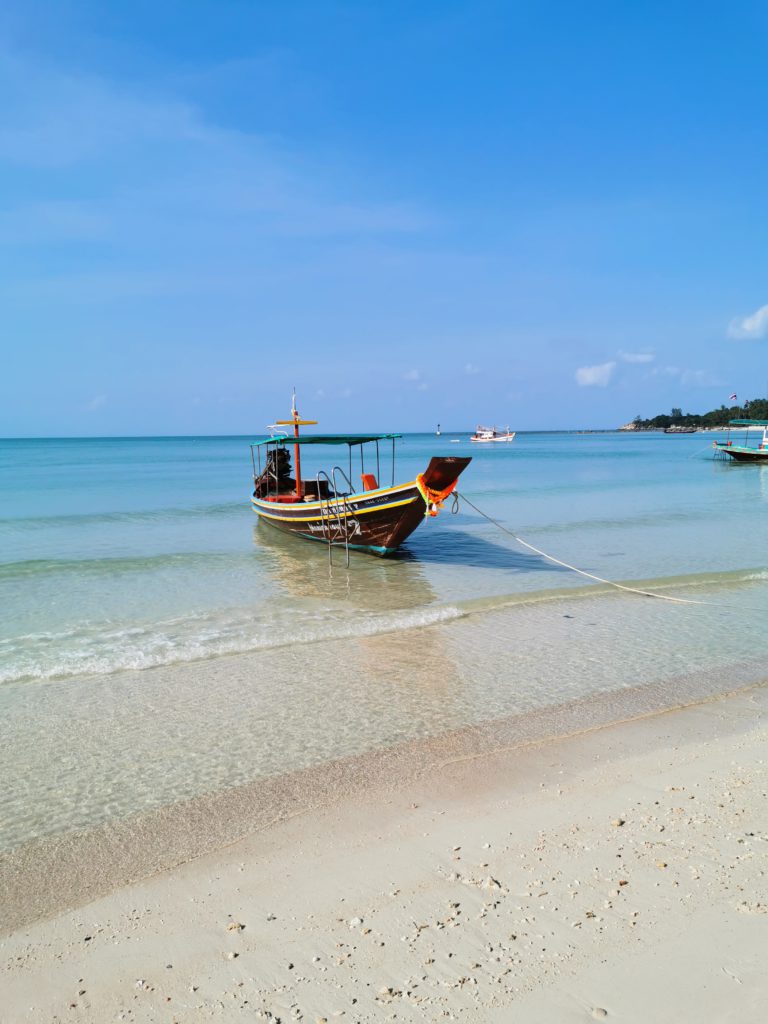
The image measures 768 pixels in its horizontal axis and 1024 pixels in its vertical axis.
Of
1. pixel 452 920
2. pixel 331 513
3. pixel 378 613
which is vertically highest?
pixel 331 513

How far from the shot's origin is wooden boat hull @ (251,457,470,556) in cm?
1470

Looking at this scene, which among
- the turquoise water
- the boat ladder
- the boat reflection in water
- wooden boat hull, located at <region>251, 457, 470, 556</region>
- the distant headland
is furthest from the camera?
the distant headland

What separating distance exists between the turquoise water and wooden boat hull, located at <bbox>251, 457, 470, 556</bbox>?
0.60 m

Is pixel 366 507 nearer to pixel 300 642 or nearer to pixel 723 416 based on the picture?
pixel 300 642

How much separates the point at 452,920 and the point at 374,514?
12890mm

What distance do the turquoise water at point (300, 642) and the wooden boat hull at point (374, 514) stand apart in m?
0.60

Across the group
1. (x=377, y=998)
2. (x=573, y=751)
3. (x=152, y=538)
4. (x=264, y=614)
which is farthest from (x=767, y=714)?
(x=152, y=538)

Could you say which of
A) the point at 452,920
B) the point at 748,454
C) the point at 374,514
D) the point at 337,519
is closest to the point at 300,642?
the point at 374,514

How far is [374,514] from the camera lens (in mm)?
16391

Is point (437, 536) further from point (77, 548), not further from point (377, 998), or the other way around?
point (377, 998)

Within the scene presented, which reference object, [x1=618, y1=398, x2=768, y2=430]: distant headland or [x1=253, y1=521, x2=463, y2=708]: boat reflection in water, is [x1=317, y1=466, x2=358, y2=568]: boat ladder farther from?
[x1=618, y1=398, x2=768, y2=430]: distant headland

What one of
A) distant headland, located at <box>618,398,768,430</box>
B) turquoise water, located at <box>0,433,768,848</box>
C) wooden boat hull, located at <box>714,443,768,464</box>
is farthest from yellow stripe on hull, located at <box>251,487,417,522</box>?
distant headland, located at <box>618,398,768,430</box>

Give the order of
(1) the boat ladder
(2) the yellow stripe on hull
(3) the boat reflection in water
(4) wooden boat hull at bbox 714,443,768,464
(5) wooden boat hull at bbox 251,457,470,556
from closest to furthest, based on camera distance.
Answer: (3) the boat reflection in water < (5) wooden boat hull at bbox 251,457,470,556 < (2) the yellow stripe on hull < (1) the boat ladder < (4) wooden boat hull at bbox 714,443,768,464

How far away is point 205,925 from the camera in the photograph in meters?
3.81
